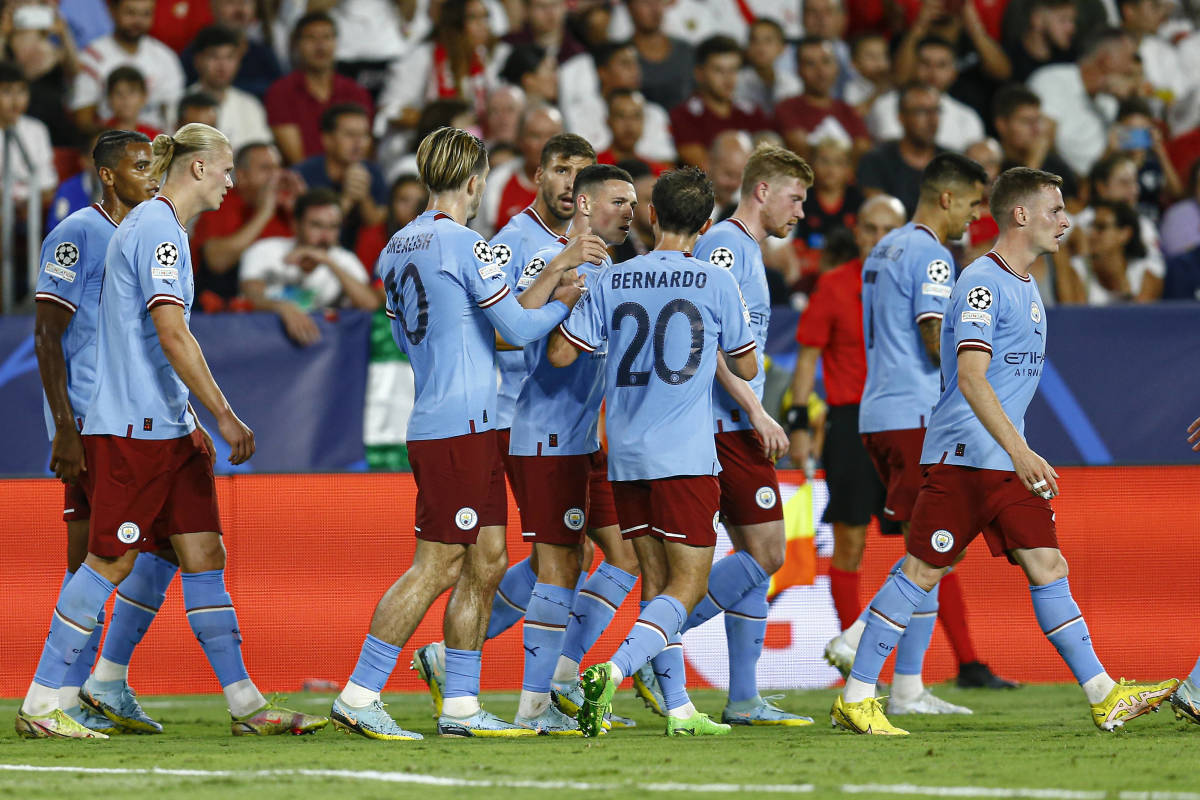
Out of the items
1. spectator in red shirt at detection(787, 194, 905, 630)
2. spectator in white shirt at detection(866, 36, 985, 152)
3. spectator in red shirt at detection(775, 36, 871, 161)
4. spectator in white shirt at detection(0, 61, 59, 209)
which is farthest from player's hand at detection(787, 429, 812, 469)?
spectator in white shirt at detection(866, 36, 985, 152)

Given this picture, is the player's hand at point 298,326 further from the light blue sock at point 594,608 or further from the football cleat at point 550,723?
the football cleat at point 550,723

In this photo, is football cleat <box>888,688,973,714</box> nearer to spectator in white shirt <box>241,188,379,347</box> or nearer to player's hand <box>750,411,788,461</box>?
player's hand <box>750,411,788,461</box>

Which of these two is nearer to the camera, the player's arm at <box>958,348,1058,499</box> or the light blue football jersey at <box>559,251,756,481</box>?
the player's arm at <box>958,348,1058,499</box>

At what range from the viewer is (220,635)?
7.34 metres

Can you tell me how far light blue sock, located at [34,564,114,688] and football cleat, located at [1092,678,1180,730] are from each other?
431cm

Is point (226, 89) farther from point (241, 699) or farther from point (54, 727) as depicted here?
point (54, 727)

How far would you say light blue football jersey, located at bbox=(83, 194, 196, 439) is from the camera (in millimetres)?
7098

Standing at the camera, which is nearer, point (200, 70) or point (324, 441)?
point (324, 441)

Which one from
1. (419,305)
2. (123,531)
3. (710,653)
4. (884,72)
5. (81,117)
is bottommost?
(710,653)

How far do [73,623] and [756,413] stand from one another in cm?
314

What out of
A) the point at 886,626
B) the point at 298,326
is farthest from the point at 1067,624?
the point at 298,326

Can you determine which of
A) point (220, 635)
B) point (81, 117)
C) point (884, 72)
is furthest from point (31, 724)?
point (884, 72)

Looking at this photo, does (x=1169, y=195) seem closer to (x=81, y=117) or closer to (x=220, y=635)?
(x=81, y=117)

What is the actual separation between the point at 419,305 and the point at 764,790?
2.78 meters
